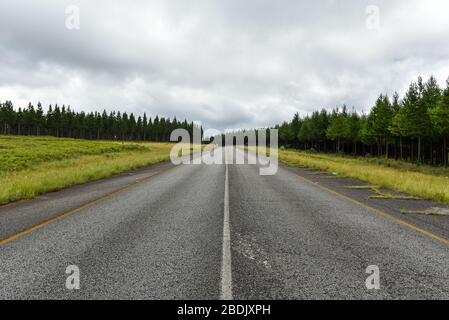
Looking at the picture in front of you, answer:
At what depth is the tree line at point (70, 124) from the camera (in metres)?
115

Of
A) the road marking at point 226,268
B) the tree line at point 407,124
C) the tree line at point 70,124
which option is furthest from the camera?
the tree line at point 70,124

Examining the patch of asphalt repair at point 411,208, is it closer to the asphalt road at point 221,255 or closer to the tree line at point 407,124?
the asphalt road at point 221,255

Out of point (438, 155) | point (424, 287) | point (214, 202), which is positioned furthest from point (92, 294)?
point (438, 155)

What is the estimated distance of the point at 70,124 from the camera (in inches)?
4759

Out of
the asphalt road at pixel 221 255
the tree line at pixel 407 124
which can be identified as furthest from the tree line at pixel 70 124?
the asphalt road at pixel 221 255

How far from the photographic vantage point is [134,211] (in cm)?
876

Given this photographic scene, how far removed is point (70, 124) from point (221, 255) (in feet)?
427

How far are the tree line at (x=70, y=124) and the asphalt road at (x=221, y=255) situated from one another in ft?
407

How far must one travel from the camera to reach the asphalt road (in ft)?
12.7

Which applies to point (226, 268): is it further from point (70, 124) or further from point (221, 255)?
point (70, 124)

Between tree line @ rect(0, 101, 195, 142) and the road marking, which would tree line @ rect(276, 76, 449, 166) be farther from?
tree line @ rect(0, 101, 195, 142)

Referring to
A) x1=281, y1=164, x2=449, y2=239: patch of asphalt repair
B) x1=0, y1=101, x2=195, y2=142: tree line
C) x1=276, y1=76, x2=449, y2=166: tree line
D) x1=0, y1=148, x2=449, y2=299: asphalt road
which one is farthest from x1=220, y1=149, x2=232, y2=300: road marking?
x1=0, y1=101, x2=195, y2=142: tree line

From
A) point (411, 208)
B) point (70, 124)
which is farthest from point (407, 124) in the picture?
point (70, 124)
